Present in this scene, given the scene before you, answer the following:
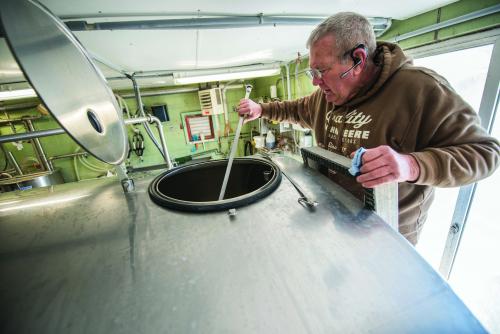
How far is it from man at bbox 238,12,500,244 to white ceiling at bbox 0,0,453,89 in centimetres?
51


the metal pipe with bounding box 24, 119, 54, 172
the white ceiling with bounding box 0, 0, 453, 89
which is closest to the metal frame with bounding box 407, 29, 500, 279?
the white ceiling with bounding box 0, 0, 453, 89

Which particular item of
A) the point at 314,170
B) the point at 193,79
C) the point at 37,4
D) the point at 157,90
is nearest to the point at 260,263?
the point at 314,170

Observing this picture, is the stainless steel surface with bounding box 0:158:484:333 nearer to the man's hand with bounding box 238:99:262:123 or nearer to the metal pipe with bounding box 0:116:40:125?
the man's hand with bounding box 238:99:262:123

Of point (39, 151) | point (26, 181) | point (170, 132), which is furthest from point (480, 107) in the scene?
point (39, 151)

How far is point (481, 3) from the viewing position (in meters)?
1.18

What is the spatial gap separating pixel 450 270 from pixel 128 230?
2.52m

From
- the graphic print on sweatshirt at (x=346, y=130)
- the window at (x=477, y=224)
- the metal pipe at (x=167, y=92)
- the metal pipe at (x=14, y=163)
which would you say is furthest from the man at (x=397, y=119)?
the metal pipe at (x=14, y=163)

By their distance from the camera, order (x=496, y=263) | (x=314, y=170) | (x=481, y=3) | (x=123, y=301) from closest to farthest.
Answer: (x=123, y=301) < (x=314, y=170) < (x=481, y=3) < (x=496, y=263)

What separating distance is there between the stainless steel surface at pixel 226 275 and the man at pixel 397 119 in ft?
0.77

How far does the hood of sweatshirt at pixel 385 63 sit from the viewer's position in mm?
894

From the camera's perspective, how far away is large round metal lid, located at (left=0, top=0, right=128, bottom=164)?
0.43m

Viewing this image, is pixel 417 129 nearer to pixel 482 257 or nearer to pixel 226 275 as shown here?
pixel 226 275

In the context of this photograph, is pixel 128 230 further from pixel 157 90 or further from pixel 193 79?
pixel 157 90

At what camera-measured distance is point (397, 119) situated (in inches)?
33.4
